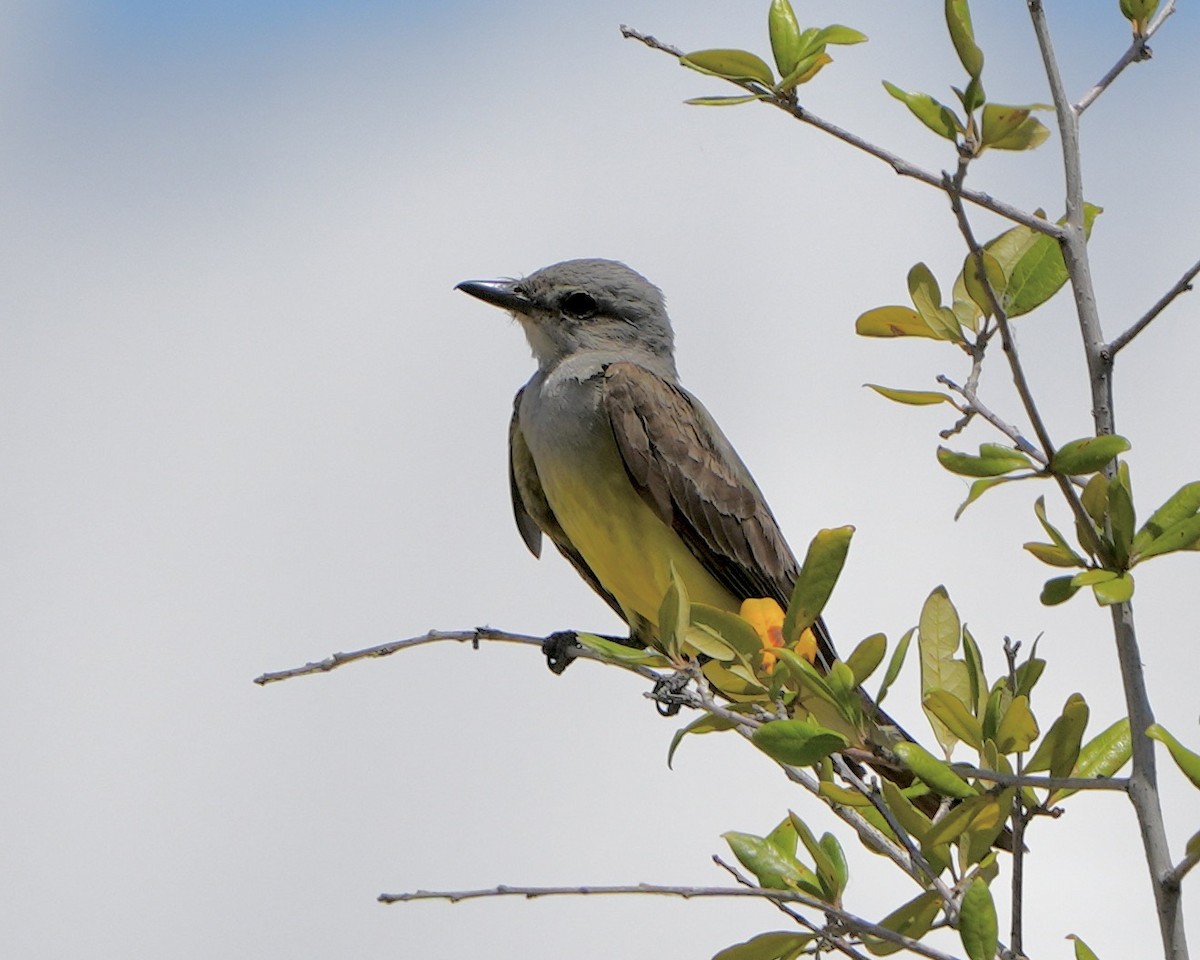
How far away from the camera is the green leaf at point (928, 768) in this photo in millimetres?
2525

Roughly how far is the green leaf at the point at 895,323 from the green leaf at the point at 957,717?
26.6 inches

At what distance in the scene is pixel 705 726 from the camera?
2854mm

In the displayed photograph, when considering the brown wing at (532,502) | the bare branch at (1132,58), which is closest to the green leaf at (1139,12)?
the bare branch at (1132,58)

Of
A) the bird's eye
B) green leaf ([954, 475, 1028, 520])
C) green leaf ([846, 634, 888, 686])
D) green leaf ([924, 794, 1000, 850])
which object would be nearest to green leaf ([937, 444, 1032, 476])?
green leaf ([954, 475, 1028, 520])

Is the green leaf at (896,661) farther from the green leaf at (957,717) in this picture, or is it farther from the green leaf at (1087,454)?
the green leaf at (1087,454)

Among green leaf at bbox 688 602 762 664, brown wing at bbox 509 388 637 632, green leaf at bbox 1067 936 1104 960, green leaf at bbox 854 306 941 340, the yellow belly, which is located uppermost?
brown wing at bbox 509 388 637 632

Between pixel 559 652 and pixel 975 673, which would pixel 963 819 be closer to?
pixel 975 673

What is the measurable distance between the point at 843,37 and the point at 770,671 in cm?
117

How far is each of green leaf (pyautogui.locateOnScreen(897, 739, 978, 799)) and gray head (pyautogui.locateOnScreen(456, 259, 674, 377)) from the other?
4.48m

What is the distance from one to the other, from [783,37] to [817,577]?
38.4 inches

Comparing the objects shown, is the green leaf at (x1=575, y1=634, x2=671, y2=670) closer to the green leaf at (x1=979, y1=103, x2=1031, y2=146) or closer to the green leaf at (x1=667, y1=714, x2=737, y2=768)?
the green leaf at (x1=667, y1=714, x2=737, y2=768)

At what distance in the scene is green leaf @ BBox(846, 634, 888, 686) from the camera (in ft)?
9.25

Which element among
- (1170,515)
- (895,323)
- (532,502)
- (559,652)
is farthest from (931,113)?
(532,502)

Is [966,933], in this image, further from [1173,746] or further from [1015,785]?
[1173,746]
